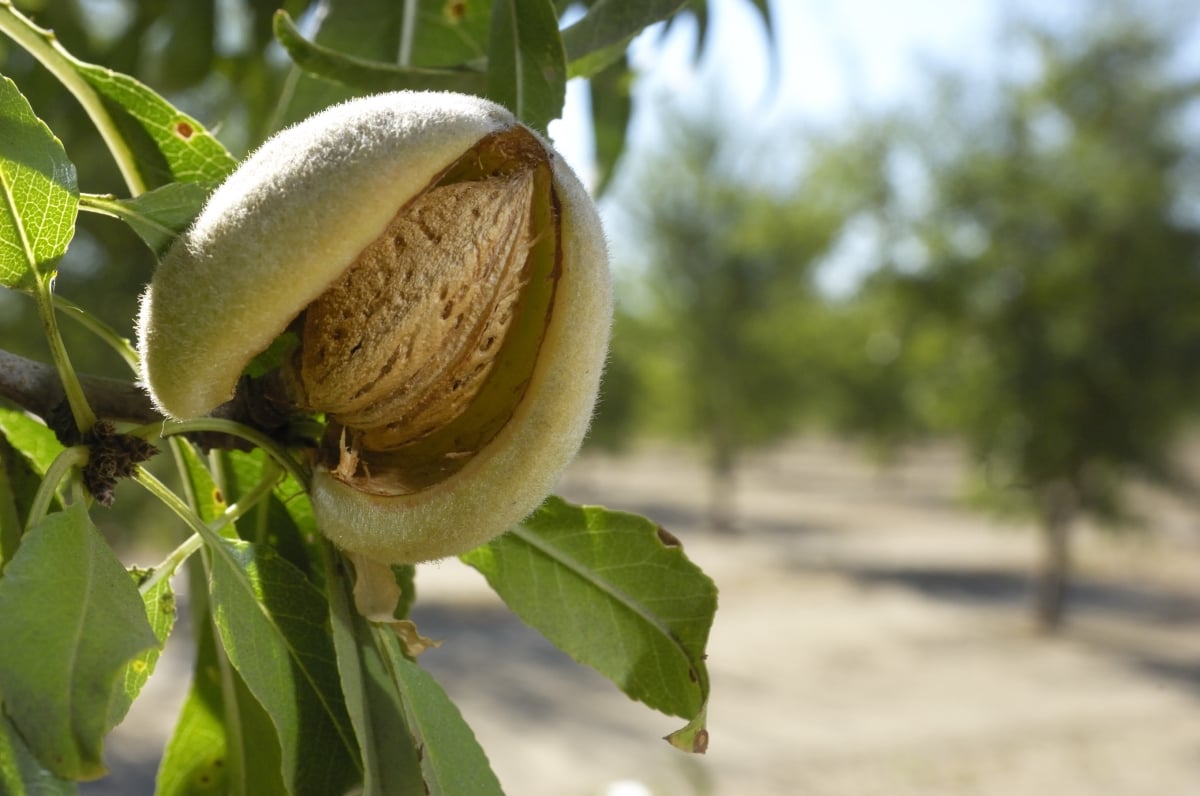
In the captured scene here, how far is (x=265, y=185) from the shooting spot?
0.52 meters

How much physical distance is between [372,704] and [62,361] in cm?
26

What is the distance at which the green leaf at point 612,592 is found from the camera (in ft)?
2.60

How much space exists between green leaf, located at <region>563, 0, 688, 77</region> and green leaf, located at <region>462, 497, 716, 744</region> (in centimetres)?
32

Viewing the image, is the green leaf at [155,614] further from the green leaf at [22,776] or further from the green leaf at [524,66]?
the green leaf at [524,66]

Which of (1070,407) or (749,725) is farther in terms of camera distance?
(1070,407)

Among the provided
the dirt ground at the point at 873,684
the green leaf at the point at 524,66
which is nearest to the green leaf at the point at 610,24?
the green leaf at the point at 524,66

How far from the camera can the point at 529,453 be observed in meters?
0.56

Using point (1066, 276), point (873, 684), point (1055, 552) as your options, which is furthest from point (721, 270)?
point (873, 684)

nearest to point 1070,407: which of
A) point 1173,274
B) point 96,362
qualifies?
point 1173,274

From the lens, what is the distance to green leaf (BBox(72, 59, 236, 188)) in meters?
0.74

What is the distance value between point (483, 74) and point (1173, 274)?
8.75m

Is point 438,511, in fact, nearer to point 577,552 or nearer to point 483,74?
point 577,552

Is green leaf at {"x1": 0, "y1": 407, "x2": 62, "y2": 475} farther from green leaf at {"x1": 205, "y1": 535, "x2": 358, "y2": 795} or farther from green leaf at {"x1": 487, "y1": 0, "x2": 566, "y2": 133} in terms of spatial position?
green leaf at {"x1": 487, "y1": 0, "x2": 566, "y2": 133}

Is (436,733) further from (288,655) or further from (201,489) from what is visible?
(201,489)
